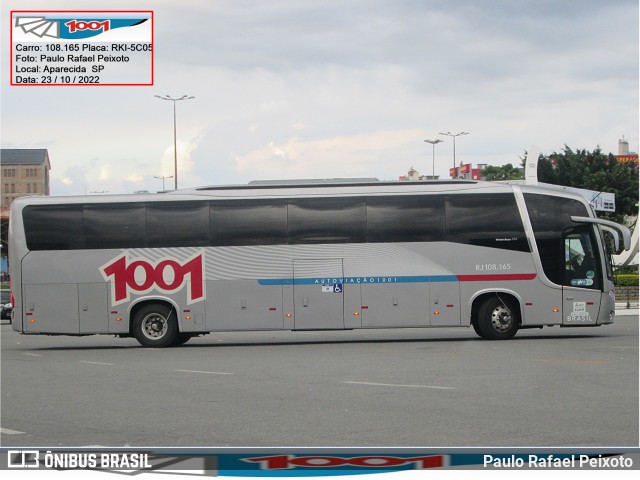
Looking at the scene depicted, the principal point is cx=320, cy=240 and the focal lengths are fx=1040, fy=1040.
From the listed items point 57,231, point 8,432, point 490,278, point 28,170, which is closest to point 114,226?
point 57,231

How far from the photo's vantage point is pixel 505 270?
22656 millimetres

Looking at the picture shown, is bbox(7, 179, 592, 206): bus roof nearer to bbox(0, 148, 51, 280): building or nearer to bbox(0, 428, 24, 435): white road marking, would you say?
bbox(0, 428, 24, 435): white road marking

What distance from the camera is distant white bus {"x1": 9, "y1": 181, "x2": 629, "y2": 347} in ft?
74.3

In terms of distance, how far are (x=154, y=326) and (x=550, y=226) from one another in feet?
29.6

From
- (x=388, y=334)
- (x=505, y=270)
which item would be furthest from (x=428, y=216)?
(x=388, y=334)

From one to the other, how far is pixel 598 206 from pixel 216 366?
2154 inches

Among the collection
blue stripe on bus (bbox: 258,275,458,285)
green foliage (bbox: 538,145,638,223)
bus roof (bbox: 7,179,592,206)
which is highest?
green foliage (bbox: 538,145,638,223)

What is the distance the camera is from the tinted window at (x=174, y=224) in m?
22.9

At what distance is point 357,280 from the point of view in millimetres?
22672

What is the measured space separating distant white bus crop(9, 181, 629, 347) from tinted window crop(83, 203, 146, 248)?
2 centimetres

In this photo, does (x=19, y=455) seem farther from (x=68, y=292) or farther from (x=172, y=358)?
(x=68, y=292)

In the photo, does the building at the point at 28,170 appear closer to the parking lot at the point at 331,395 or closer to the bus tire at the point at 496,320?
the parking lot at the point at 331,395

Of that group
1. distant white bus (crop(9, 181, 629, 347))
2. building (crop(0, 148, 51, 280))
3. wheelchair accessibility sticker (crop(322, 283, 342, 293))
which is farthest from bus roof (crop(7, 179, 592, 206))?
building (crop(0, 148, 51, 280))

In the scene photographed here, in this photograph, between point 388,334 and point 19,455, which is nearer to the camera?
point 19,455
